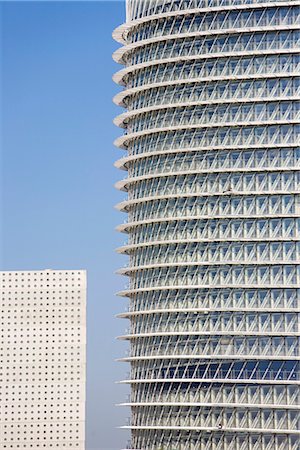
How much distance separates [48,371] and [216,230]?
3443 inches

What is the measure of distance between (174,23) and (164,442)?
123 feet

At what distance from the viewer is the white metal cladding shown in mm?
111812

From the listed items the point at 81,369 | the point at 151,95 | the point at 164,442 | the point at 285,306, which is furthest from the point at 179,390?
the point at 81,369

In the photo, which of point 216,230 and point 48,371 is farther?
point 48,371

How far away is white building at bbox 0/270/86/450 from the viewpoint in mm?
197375

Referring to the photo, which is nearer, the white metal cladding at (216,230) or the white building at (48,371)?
the white metal cladding at (216,230)

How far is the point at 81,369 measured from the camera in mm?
197875

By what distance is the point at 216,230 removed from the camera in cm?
11575

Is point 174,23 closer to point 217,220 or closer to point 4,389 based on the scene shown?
point 217,220

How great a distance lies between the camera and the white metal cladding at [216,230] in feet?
367

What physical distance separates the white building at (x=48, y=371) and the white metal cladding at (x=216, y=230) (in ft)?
250

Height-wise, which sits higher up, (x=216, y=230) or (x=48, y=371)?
(x=216, y=230)

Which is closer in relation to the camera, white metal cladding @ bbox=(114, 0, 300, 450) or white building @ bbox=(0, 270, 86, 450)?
white metal cladding @ bbox=(114, 0, 300, 450)

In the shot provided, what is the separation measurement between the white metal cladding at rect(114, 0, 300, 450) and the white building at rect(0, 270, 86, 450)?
250ft
